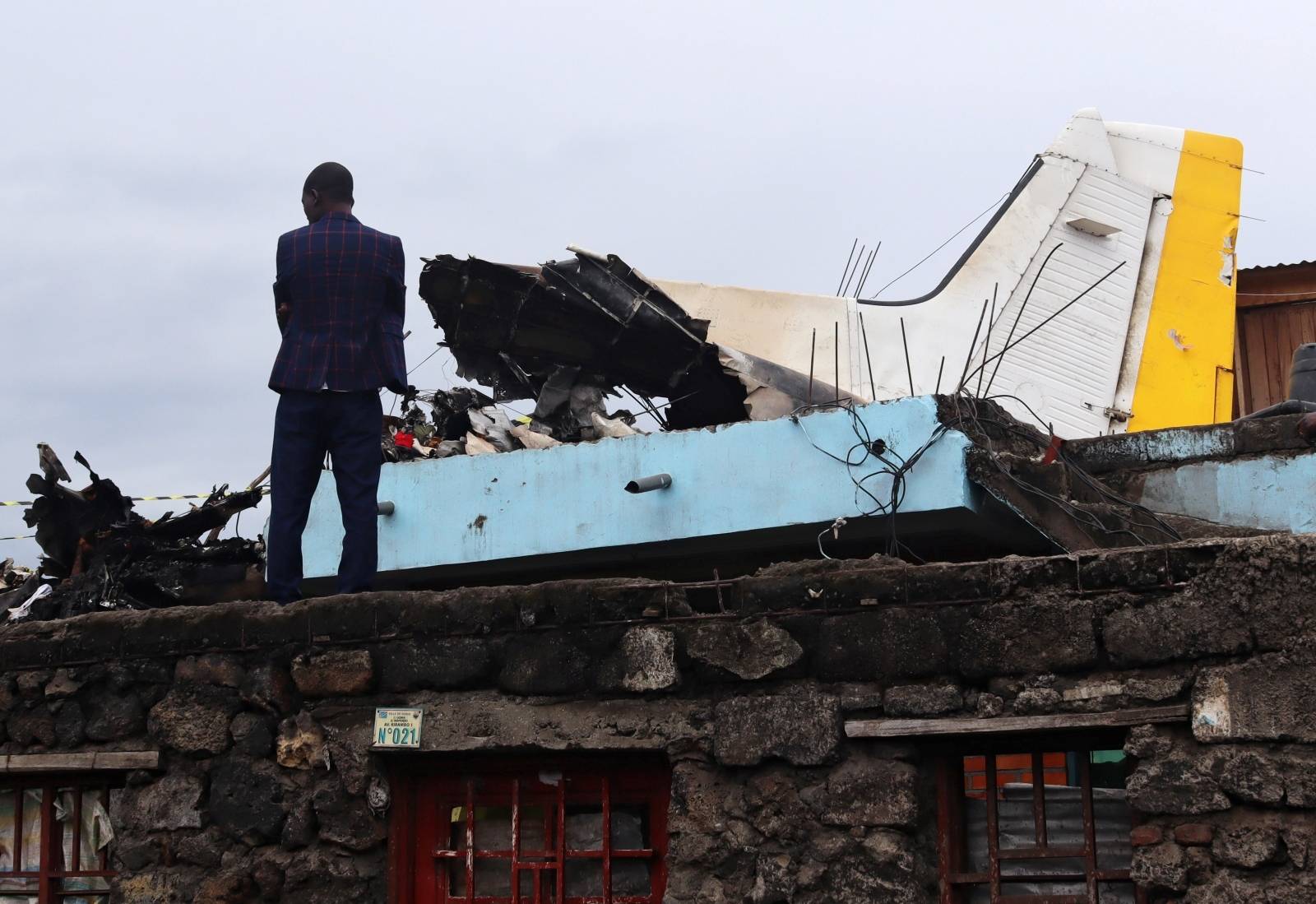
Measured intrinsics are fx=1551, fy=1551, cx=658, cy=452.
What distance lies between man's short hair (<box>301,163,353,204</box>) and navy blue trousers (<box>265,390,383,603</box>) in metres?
0.85

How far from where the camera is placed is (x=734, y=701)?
17.0 ft

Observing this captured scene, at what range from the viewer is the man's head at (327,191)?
21.1 ft

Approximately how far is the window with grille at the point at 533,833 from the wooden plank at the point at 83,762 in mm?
1060

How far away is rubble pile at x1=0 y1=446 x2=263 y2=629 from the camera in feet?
30.5

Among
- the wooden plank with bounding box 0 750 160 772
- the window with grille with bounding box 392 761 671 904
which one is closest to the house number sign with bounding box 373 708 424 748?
the window with grille with bounding box 392 761 671 904

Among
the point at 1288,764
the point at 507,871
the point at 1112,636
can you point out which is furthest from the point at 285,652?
the point at 1288,764

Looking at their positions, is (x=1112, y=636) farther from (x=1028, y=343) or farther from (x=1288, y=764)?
(x=1028, y=343)

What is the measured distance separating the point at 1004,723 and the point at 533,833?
1.82 metres

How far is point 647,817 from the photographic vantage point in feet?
18.1

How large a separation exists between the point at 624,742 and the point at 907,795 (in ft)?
3.28

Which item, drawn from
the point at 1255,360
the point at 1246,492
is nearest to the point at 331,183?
the point at 1246,492

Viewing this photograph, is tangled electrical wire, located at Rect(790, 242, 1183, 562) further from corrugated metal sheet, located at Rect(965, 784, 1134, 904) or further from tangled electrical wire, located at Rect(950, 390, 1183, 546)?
corrugated metal sheet, located at Rect(965, 784, 1134, 904)

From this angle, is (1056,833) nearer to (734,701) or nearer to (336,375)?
(734,701)

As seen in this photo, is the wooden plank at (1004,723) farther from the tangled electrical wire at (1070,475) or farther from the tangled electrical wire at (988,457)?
the tangled electrical wire at (988,457)
